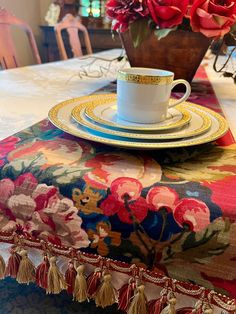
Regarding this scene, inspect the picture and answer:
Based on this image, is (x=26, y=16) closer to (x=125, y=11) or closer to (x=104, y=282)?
(x=125, y=11)

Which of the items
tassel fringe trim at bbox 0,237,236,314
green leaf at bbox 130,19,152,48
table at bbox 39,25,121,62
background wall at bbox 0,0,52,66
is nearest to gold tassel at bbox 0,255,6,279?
tassel fringe trim at bbox 0,237,236,314

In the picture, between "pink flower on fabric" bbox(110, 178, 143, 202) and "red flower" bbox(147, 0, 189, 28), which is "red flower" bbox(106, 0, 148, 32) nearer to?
"red flower" bbox(147, 0, 189, 28)

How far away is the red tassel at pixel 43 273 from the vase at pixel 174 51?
0.63 metres

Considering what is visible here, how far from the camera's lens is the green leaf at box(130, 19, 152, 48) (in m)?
0.79

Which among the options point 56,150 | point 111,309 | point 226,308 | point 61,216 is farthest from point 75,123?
point 111,309

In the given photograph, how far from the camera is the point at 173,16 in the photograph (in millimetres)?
726

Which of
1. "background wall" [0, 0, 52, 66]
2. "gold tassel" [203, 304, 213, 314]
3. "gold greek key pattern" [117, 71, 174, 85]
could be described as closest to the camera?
"gold tassel" [203, 304, 213, 314]

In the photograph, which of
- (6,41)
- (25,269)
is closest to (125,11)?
(25,269)

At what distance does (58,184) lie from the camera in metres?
0.38

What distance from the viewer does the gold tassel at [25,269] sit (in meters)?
0.41

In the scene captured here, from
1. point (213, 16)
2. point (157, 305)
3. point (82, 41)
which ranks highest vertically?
point (213, 16)

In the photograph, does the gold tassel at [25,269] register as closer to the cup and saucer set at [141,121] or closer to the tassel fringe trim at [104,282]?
the tassel fringe trim at [104,282]

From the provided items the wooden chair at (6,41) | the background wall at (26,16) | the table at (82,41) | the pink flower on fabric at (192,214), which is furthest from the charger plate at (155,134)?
the table at (82,41)

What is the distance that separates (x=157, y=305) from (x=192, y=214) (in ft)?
Result: 0.37
